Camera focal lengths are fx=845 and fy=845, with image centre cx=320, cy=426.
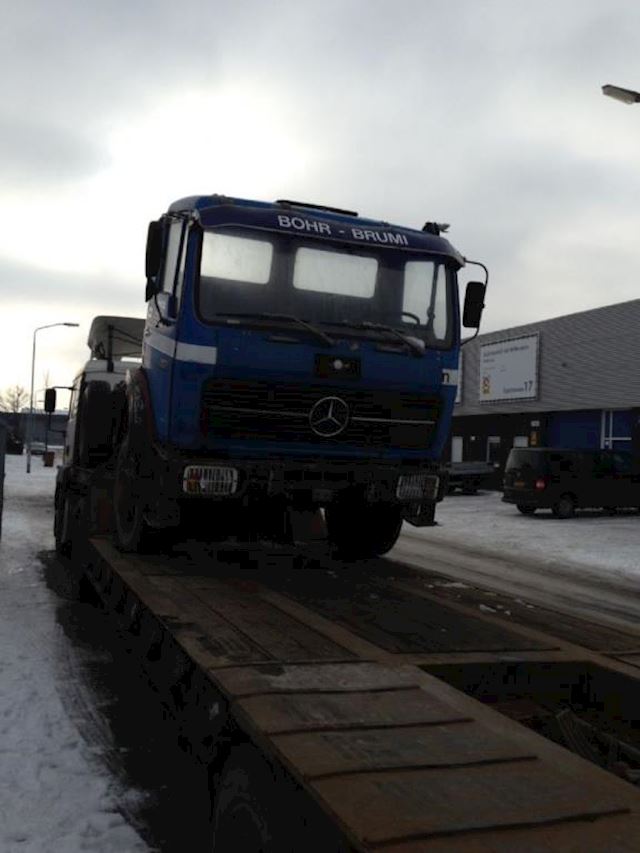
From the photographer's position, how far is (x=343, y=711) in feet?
10.1

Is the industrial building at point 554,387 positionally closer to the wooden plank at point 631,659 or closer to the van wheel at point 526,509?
the van wheel at point 526,509

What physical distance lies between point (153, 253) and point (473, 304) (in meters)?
2.78

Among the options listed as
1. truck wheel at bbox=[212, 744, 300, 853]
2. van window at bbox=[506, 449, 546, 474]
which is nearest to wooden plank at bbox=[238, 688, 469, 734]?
truck wheel at bbox=[212, 744, 300, 853]

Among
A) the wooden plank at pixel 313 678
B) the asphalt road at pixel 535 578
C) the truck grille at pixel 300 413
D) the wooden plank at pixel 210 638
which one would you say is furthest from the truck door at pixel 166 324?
the asphalt road at pixel 535 578

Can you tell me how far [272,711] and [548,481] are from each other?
21052 millimetres

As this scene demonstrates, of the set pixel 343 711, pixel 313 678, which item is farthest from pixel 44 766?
pixel 343 711

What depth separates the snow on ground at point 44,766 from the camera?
3.79m

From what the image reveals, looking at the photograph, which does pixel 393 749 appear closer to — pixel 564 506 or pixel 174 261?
pixel 174 261

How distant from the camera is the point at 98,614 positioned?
8711 millimetres

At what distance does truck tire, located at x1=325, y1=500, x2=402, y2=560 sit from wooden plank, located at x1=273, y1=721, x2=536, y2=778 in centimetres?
483

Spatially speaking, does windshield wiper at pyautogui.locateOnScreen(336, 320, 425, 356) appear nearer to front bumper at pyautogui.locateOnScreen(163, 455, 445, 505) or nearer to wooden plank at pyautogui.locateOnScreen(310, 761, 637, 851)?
front bumper at pyautogui.locateOnScreen(163, 455, 445, 505)

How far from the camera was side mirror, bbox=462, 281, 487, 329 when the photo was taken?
7391mm

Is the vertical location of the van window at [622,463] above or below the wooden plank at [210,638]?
above

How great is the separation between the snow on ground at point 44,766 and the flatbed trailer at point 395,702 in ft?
1.90
